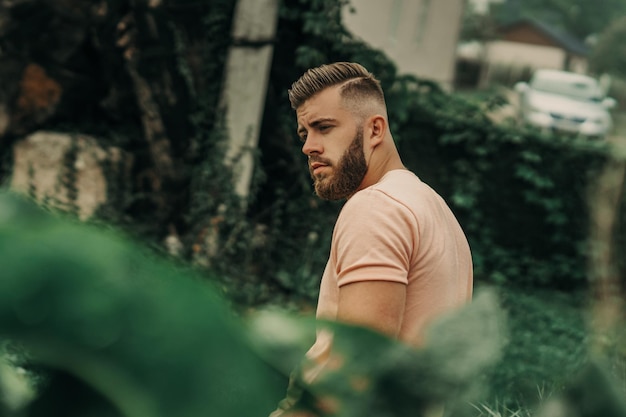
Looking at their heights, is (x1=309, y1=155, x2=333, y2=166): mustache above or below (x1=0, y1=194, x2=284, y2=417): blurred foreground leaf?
below

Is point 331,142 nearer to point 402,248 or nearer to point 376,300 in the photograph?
point 402,248

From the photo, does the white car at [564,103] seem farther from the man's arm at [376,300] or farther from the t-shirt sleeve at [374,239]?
the man's arm at [376,300]

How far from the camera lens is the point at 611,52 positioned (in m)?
52.3

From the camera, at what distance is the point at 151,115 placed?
7.64 meters

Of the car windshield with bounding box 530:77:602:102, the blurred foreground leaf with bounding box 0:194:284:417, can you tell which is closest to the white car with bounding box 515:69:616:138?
the car windshield with bounding box 530:77:602:102

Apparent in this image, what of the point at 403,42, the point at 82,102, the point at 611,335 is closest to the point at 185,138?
the point at 82,102

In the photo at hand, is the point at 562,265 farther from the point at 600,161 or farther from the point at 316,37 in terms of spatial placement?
the point at 316,37

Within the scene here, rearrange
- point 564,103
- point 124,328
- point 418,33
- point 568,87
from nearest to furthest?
point 124,328, point 418,33, point 564,103, point 568,87

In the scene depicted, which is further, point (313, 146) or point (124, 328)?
point (313, 146)

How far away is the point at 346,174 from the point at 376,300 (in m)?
0.60

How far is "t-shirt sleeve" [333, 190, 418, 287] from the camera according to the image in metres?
1.81

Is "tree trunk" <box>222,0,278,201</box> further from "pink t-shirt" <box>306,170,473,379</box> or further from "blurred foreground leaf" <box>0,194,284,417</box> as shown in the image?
"blurred foreground leaf" <box>0,194,284,417</box>

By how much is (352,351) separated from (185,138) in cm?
738

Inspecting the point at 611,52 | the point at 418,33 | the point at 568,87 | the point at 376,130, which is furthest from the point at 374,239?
the point at 611,52
